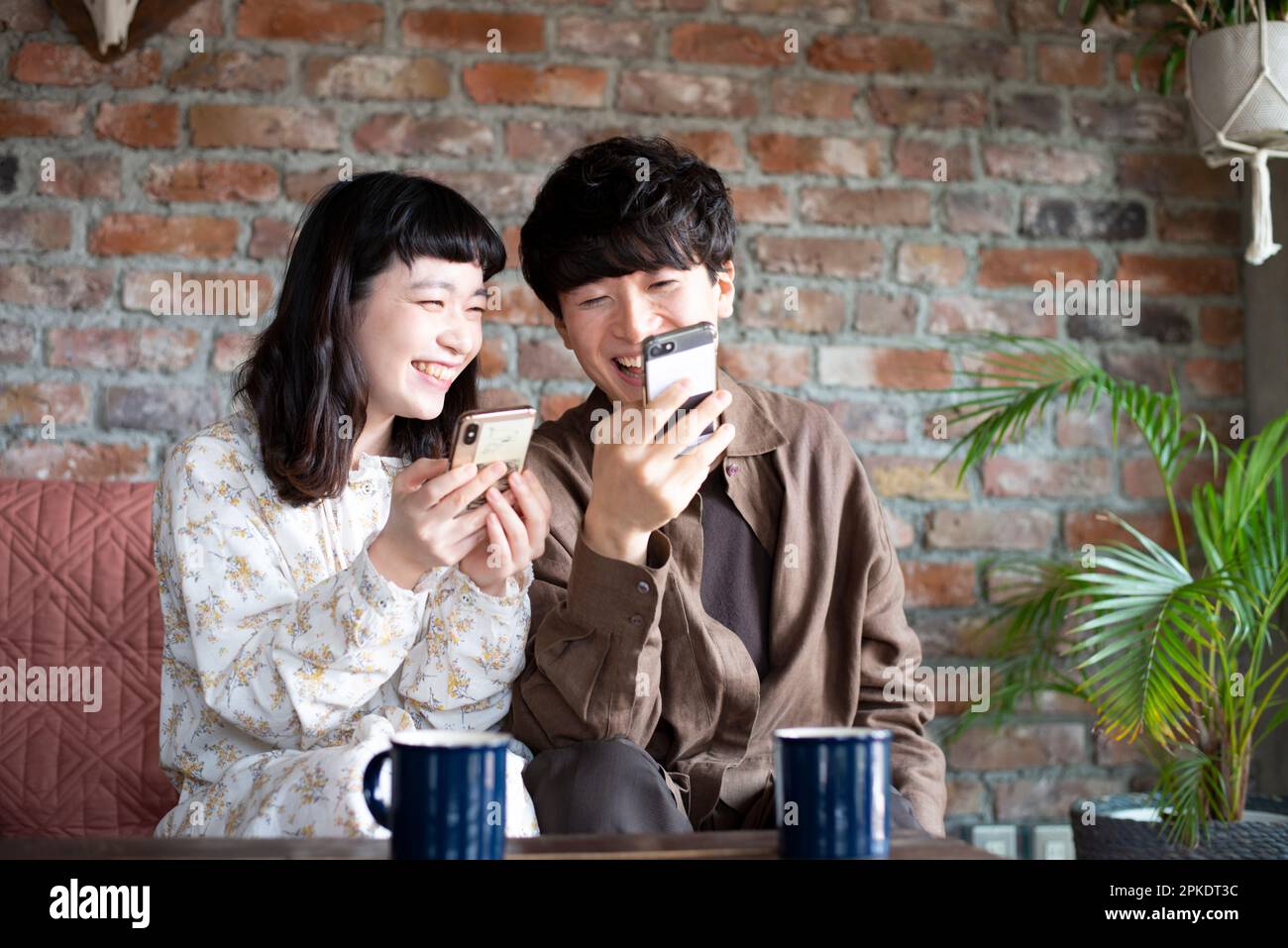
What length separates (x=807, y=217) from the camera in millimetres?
2283

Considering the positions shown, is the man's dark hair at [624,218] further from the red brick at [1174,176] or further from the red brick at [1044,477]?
the red brick at [1174,176]

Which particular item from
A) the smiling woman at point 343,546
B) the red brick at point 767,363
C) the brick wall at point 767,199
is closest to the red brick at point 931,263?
the brick wall at point 767,199

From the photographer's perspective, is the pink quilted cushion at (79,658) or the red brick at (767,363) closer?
the pink quilted cushion at (79,658)

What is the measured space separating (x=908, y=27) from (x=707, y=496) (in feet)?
3.97

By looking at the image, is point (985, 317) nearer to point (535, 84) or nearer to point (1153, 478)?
point (1153, 478)

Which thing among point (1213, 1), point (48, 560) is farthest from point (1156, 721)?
point (48, 560)

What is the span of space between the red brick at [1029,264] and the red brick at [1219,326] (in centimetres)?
22

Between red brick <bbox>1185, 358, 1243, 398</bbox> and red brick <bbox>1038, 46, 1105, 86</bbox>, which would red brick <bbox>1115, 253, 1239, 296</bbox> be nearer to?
red brick <bbox>1185, 358, 1243, 398</bbox>

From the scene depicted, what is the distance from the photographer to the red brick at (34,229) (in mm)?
2117

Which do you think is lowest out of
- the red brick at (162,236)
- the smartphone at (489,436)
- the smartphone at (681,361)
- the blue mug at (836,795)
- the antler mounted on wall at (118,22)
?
the blue mug at (836,795)

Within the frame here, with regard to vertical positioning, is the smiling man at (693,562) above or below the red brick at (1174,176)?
below

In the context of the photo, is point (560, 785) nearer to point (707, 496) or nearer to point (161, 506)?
point (707, 496)

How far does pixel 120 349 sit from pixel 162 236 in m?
0.20

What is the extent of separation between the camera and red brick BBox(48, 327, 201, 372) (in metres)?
2.12
